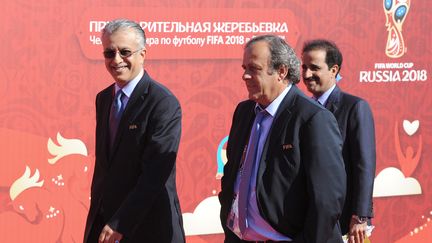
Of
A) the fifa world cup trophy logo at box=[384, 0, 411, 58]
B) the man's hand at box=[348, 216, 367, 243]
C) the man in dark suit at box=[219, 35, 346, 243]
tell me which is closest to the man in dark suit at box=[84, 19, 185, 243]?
the man in dark suit at box=[219, 35, 346, 243]

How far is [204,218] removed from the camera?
5.44 m

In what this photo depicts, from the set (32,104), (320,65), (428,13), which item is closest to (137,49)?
(320,65)

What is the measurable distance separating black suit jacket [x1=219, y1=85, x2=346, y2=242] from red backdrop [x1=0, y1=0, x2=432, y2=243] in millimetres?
2055

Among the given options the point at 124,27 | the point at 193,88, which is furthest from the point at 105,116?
the point at 193,88

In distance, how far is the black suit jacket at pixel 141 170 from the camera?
11.6ft

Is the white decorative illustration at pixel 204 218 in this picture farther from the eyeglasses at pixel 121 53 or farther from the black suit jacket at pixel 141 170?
the eyeglasses at pixel 121 53

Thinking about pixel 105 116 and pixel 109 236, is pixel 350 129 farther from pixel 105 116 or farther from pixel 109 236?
pixel 109 236

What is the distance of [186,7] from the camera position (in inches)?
206

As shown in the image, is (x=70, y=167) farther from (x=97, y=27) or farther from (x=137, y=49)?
(x=137, y=49)

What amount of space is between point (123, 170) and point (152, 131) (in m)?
0.21

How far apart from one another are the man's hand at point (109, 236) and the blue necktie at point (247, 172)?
0.58 metres

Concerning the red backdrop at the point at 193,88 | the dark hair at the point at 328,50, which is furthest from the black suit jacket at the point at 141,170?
the red backdrop at the point at 193,88

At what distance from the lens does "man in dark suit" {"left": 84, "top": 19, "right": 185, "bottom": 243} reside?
3.55m

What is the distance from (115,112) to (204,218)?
183 cm
